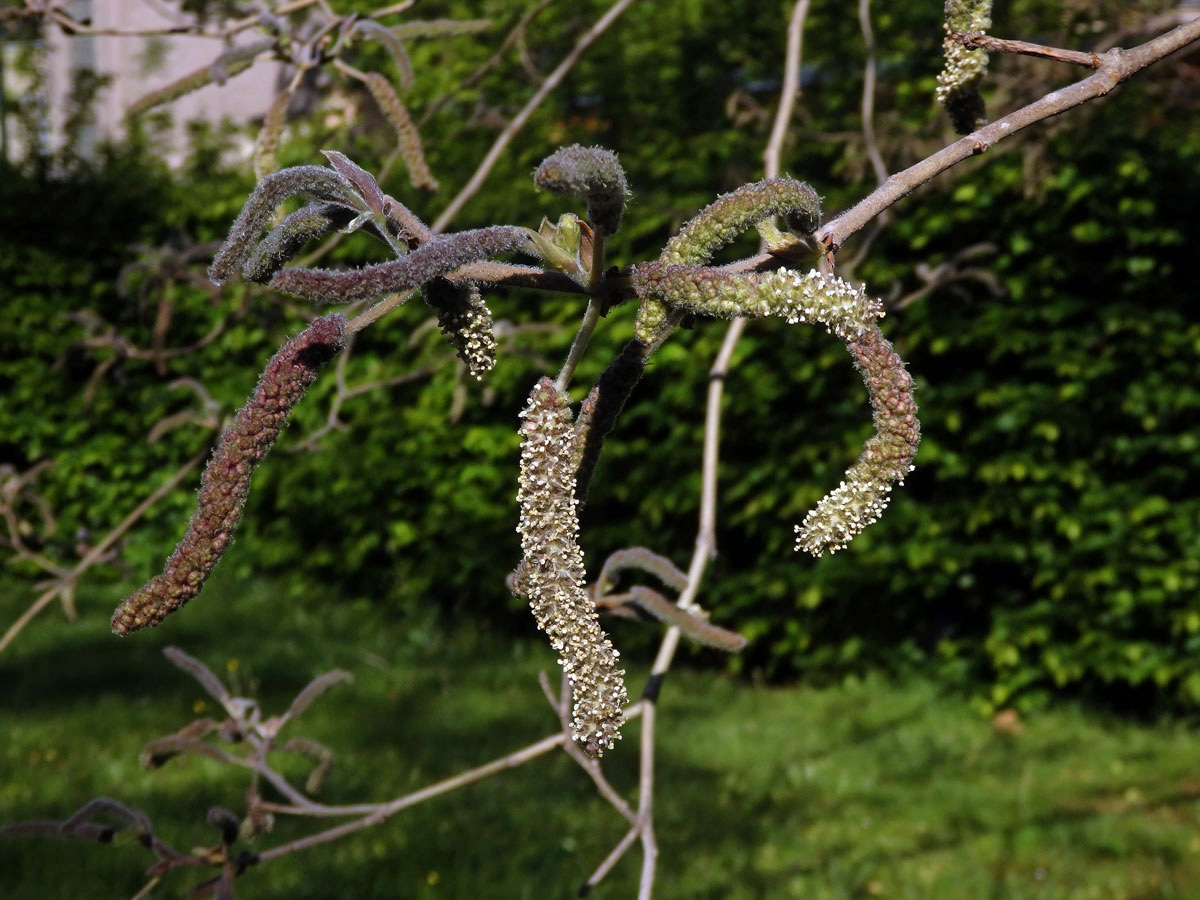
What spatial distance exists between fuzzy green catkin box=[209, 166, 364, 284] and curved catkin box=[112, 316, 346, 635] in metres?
0.07

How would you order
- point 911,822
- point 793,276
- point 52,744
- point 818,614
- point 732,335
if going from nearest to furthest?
point 793,276 → point 732,335 → point 911,822 → point 52,744 → point 818,614

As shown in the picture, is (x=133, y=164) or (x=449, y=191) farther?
(x=133, y=164)

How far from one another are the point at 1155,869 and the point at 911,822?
82 centimetres

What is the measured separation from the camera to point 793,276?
0.71 m

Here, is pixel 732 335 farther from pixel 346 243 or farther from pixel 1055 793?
pixel 346 243

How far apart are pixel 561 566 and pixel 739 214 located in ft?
0.78

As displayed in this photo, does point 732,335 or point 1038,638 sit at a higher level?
point 732,335

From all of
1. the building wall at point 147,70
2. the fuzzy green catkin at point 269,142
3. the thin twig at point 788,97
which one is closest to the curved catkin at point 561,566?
the fuzzy green catkin at point 269,142

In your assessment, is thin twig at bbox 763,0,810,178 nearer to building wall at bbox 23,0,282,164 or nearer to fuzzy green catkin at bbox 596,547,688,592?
fuzzy green catkin at bbox 596,547,688,592

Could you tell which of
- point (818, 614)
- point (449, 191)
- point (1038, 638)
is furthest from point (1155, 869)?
point (449, 191)

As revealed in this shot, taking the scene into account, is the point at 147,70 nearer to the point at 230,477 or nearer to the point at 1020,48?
the point at 1020,48

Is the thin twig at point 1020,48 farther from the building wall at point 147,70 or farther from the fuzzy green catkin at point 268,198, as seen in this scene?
the building wall at point 147,70

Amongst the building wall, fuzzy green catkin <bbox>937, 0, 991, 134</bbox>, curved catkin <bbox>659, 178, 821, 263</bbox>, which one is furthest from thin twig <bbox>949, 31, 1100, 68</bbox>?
the building wall

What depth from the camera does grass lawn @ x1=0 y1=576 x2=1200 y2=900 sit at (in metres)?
3.99
